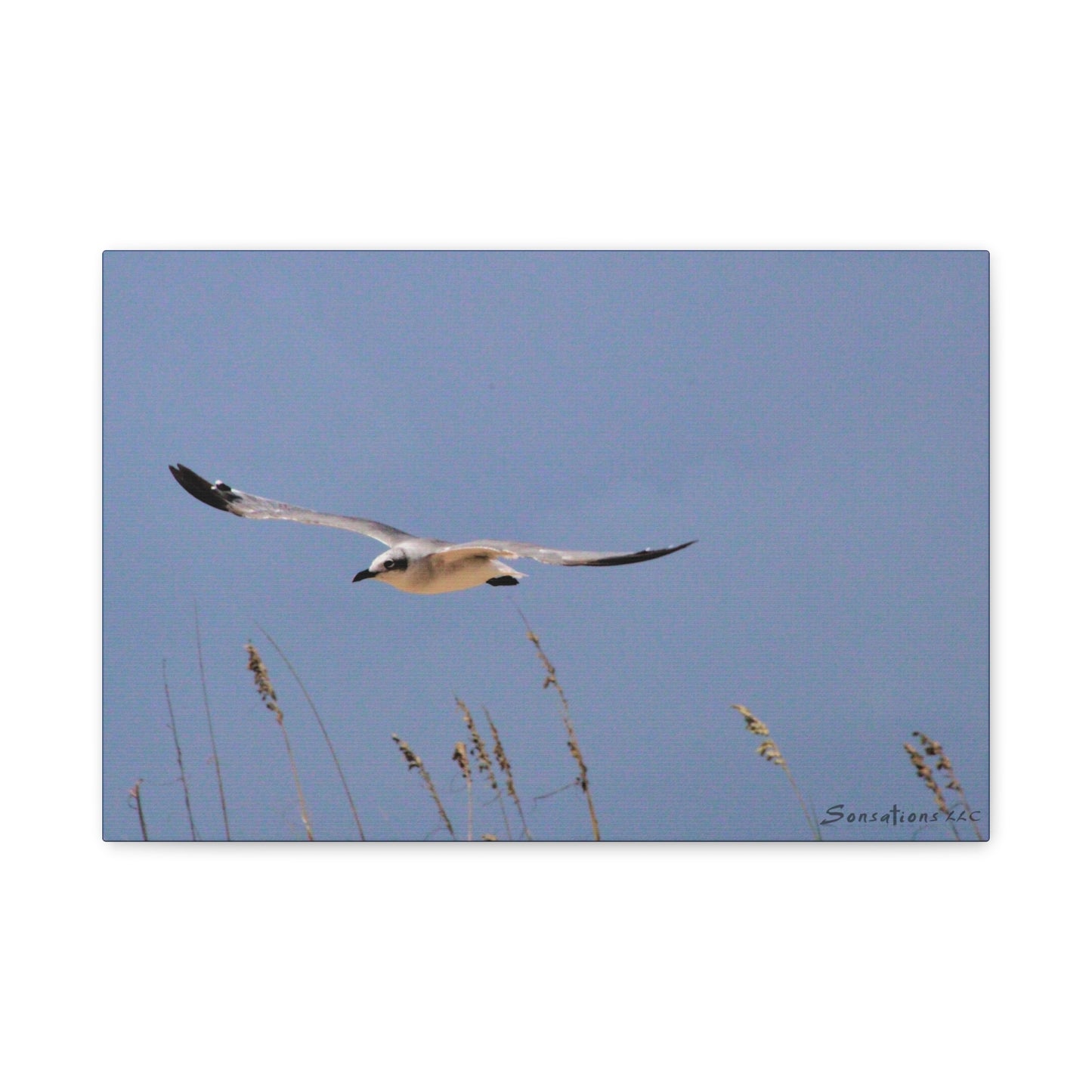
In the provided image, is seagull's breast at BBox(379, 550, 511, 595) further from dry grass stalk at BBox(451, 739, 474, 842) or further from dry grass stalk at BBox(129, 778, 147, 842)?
dry grass stalk at BBox(129, 778, 147, 842)

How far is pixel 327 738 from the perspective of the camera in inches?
87.7

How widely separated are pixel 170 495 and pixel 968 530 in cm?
189

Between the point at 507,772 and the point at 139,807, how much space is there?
2.89 ft

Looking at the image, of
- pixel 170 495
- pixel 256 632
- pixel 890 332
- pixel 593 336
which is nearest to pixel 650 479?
pixel 593 336

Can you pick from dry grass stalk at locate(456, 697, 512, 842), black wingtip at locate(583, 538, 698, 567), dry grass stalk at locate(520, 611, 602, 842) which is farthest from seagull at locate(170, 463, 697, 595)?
dry grass stalk at locate(456, 697, 512, 842)

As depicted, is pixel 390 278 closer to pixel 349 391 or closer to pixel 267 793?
pixel 349 391

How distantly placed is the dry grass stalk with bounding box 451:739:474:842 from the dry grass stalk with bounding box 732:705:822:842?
26.0 inches

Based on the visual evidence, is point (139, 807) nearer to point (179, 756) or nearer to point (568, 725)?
point (179, 756)

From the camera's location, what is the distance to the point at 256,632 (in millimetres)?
2234

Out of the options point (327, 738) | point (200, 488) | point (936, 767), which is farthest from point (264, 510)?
point (936, 767)

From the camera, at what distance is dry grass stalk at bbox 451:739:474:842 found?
2.21 metres

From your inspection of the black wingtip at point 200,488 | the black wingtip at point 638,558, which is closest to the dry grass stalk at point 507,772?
the black wingtip at point 638,558

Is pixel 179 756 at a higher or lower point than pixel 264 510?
lower

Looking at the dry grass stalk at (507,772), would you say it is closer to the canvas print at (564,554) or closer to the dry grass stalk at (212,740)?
the canvas print at (564,554)
